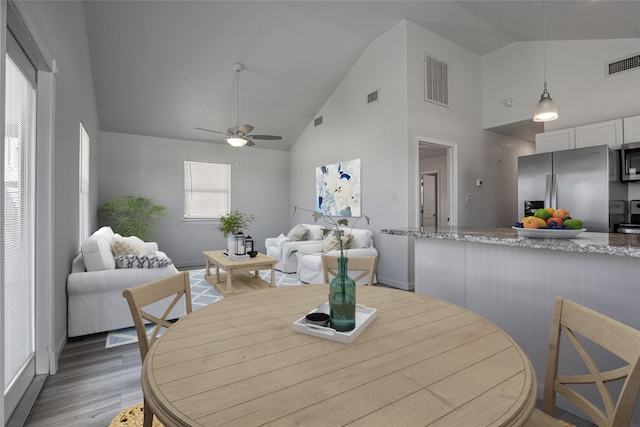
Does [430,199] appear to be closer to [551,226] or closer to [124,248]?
[551,226]

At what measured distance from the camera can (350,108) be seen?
5.41 meters

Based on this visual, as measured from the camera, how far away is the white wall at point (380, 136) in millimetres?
4391

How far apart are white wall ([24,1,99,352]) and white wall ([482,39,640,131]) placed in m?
5.43

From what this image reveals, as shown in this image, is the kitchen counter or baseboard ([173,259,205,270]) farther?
baseboard ([173,259,205,270])

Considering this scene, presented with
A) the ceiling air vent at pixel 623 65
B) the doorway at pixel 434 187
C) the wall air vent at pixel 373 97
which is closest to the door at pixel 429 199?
the doorway at pixel 434 187

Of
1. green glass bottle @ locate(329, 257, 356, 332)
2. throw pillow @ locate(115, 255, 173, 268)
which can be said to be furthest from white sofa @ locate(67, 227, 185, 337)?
green glass bottle @ locate(329, 257, 356, 332)

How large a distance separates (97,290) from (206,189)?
4094mm

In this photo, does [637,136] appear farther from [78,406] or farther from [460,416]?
[78,406]

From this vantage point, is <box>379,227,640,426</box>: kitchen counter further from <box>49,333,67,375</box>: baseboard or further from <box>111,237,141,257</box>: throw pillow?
<box>111,237,141,257</box>: throw pillow

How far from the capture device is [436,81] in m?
4.61

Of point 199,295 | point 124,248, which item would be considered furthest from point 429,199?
point 124,248

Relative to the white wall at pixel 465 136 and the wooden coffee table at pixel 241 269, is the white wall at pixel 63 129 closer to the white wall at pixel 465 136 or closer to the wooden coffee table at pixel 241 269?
the wooden coffee table at pixel 241 269

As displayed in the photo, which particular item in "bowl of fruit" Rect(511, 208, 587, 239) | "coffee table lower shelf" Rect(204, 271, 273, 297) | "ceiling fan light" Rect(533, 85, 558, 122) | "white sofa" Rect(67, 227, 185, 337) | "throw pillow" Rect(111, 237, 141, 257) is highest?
"ceiling fan light" Rect(533, 85, 558, 122)

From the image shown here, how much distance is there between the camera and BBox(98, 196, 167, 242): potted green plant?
5.47m
